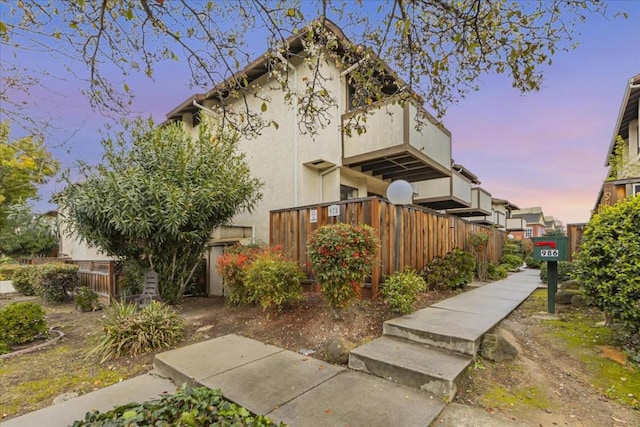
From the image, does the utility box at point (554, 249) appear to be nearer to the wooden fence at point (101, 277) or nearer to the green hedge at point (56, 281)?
the wooden fence at point (101, 277)

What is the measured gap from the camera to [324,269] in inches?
179

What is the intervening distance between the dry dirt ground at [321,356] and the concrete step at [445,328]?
24 centimetres

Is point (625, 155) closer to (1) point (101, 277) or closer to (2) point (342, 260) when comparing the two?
(2) point (342, 260)

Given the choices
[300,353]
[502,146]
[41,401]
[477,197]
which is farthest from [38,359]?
[477,197]

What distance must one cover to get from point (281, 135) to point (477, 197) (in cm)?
1243

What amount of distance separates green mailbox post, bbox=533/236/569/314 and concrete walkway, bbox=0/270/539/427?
150cm

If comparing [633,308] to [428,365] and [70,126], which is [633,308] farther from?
[70,126]

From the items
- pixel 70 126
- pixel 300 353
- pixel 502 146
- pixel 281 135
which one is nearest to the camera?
pixel 70 126

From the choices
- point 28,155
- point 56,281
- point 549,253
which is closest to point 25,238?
point 56,281

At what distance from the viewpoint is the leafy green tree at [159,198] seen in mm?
6168

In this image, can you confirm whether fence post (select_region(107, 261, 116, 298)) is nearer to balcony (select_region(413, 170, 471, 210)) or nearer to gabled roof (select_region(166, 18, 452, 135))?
gabled roof (select_region(166, 18, 452, 135))

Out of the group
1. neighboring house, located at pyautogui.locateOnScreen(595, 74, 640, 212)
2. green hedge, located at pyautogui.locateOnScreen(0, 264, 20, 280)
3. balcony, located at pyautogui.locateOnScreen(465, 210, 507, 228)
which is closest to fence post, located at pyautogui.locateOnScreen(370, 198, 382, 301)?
neighboring house, located at pyautogui.locateOnScreen(595, 74, 640, 212)

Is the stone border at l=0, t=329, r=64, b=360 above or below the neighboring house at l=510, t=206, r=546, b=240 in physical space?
below

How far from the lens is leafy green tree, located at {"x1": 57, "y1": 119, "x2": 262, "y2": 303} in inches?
243
